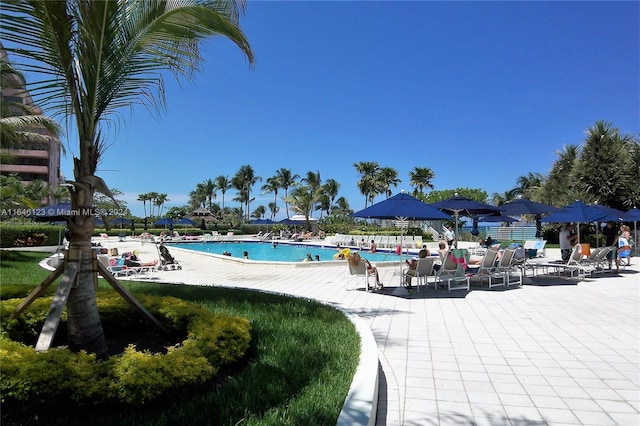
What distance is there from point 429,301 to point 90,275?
657 cm

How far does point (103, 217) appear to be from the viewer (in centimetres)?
388

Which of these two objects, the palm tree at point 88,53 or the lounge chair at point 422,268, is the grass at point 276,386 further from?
the lounge chair at point 422,268

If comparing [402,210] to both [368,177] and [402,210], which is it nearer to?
[402,210]

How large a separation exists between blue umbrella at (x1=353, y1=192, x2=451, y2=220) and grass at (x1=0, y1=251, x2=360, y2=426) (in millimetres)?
3970

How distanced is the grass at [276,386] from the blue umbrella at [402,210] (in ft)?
13.0

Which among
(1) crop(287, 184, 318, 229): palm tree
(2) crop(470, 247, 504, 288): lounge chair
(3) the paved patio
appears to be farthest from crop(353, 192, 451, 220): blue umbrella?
(1) crop(287, 184, 318, 229): palm tree

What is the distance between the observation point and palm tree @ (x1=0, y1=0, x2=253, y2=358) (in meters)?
3.37

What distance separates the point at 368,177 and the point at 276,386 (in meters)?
54.6

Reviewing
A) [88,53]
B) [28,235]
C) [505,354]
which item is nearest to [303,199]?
[28,235]

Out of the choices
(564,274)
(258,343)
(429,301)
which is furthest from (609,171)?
(258,343)

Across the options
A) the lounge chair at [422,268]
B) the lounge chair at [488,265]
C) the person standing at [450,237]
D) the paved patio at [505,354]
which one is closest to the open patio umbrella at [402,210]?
the lounge chair at [422,268]

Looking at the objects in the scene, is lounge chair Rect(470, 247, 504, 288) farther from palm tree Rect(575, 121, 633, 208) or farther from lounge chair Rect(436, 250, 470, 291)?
palm tree Rect(575, 121, 633, 208)

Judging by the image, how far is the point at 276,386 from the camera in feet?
10.5

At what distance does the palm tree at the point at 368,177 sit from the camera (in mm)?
56844
